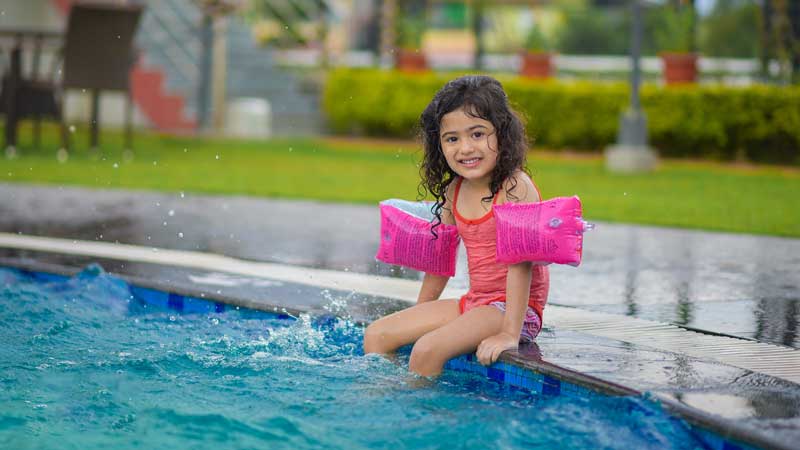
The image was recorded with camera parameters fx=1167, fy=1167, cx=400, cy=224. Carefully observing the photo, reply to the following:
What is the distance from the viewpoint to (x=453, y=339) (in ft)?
13.0

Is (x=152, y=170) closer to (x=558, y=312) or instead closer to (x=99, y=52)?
(x=99, y=52)

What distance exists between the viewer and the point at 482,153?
4.04 m

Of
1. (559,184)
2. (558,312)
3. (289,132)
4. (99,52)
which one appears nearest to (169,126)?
(289,132)

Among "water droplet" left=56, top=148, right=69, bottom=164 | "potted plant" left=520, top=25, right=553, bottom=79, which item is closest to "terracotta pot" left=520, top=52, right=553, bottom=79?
"potted plant" left=520, top=25, right=553, bottom=79

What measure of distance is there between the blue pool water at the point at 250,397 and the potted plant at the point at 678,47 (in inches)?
454

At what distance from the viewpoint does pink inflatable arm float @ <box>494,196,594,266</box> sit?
3.79 m

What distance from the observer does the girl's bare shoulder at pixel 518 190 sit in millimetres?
4043

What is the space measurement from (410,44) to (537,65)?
8.93 ft

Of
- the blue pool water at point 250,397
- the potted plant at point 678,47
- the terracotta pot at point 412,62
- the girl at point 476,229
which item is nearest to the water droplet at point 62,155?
the terracotta pot at point 412,62

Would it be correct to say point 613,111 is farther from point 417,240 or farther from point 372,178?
point 417,240

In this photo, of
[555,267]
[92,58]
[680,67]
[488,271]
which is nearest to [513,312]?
[488,271]

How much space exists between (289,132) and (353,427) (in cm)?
1485

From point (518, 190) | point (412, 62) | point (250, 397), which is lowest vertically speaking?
point (250, 397)

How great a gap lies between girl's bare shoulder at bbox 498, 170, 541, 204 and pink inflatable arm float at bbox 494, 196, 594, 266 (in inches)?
6.9
